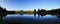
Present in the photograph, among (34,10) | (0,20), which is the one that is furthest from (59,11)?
(0,20)

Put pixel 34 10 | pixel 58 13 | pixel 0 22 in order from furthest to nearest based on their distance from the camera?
pixel 58 13 < pixel 34 10 < pixel 0 22

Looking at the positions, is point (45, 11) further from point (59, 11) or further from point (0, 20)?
point (0, 20)

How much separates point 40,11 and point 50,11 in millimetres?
1423

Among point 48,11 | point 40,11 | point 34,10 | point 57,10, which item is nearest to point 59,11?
point 57,10

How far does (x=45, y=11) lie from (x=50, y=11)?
37.2 inches

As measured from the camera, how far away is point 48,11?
14.4 meters

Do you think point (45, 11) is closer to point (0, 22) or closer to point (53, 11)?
point (53, 11)

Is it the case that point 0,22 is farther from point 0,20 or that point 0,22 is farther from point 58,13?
point 58,13

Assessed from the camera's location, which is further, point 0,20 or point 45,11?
point 45,11

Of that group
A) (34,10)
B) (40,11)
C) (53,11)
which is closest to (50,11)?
(53,11)

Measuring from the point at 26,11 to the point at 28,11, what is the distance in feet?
1.15

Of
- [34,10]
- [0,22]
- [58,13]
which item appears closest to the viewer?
[0,22]

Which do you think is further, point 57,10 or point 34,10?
point 57,10

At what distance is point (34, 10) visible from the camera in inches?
526
